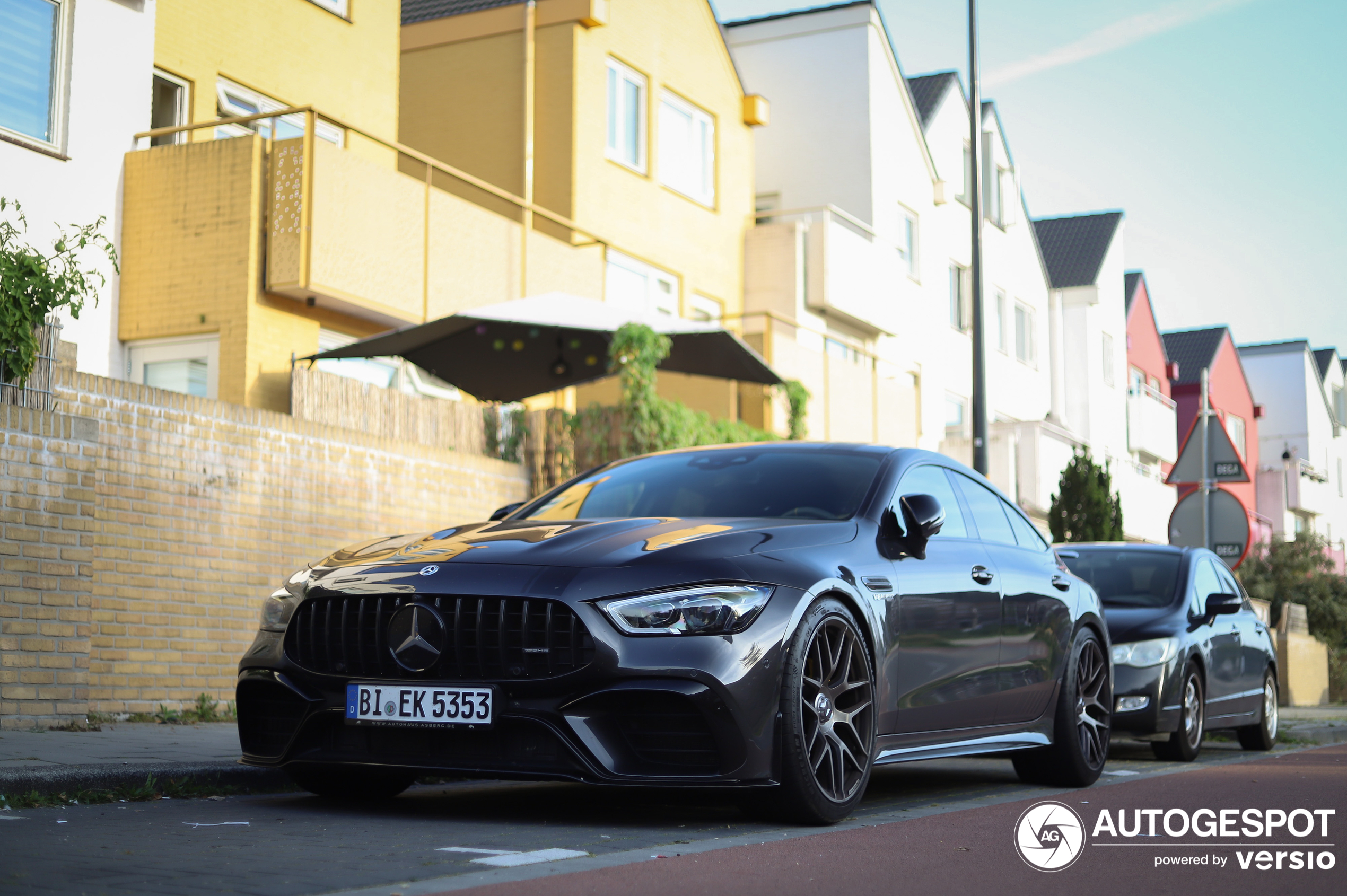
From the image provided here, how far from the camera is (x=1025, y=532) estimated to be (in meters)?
8.68

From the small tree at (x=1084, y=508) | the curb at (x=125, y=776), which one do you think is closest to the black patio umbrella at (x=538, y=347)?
the curb at (x=125, y=776)

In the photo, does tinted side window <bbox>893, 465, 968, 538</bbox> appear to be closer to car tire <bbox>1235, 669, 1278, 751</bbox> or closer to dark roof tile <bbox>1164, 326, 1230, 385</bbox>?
car tire <bbox>1235, 669, 1278, 751</bbox>

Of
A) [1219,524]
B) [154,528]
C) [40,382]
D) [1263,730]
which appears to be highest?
[40,382]

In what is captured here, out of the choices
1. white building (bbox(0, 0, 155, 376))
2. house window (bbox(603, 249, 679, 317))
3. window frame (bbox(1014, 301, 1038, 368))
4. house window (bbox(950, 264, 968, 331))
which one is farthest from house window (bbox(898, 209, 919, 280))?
white building (bbox(0, 0, 155, 376))

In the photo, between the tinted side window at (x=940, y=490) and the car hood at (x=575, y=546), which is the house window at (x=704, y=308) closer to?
the tinted side window at (x=940, y=490)

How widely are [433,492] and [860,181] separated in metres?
17.2

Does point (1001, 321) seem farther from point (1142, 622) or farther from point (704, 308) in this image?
point (1142, 622)

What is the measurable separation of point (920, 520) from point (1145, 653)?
4.94 m

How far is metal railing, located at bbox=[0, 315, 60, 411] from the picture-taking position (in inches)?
360

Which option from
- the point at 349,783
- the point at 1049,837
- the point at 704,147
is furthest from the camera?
the point at 704,147

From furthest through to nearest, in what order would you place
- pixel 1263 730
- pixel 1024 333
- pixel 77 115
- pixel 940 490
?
1. pixel 1024 333
2. pixel 77 115
3. pixel 1263 730
4. pixel 940 490

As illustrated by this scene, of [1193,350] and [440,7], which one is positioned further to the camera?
[1193,350]

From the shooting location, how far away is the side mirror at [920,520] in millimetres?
6805

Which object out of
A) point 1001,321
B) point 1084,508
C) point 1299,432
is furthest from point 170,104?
point 1299,432
